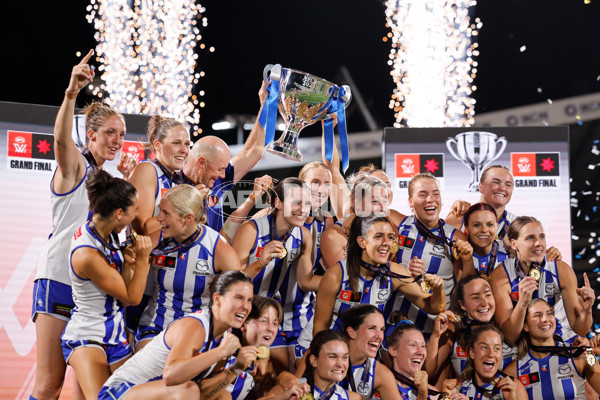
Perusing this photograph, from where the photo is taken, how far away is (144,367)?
11.2 ft

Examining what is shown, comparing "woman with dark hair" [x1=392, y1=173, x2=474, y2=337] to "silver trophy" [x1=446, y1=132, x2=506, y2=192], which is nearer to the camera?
"woman with dark hair" [x1=392, y1=173, x2=474, y2=337]

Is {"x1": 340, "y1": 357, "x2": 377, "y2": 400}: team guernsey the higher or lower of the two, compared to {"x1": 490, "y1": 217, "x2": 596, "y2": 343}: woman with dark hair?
lower

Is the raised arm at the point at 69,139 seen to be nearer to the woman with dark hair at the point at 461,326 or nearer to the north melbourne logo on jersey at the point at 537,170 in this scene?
the woman with dark hair at the point at 461,326

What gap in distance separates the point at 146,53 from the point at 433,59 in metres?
3.79

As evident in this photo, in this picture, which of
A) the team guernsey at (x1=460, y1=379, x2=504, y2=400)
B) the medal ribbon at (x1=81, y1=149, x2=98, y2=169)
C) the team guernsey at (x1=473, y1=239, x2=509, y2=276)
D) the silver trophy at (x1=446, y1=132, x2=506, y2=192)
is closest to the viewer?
the medal ribbon at (x1=81, y1=149, x2=98, y2=169)

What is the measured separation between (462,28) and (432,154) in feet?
10.0

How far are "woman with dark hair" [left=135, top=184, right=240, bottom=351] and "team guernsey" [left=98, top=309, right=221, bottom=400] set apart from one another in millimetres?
368

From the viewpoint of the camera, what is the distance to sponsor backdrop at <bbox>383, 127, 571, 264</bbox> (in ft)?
21.3

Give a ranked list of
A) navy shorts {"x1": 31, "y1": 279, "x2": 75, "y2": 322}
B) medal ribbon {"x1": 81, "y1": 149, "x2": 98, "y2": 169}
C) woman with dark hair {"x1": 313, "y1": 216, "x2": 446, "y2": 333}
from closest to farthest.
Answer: navy shorts {"x1": 31, "y1": 279, "x2": 75, "y2": 322}, medal ribbon {"x1": 81, "y1": 149, "x2": 98, "y2": 169}, woman with dark hair {"x1": 313, "y1": 216, "x2": 446, "y2": 333}

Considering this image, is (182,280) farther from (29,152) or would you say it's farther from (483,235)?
(29,152)

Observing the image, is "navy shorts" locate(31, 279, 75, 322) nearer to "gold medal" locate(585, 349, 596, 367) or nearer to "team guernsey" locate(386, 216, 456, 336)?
"team guernsey" locate(386, 216, 456, 336)

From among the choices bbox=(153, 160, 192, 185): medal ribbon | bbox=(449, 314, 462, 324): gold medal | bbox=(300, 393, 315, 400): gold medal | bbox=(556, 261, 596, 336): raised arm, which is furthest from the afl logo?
bbox=(556, 261, 596, 336): raised arm

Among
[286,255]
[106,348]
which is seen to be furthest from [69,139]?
[286,255]

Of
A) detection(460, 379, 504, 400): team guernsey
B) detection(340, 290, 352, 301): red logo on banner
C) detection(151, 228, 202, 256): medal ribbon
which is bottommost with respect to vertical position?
detection(460, 379, 504, 400): team guernsey
